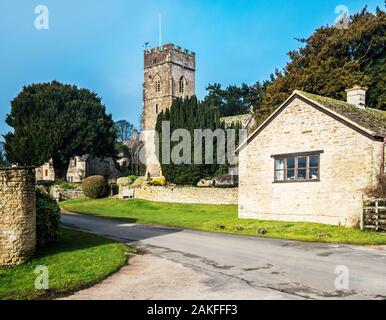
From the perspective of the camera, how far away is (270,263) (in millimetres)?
11805

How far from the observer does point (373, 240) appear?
15328 millimetres

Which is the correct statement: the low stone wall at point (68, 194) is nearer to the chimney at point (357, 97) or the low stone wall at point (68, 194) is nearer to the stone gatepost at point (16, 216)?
the chimney at point (357, 97)

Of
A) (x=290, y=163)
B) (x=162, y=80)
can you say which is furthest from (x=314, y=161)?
(x=162, y=80)

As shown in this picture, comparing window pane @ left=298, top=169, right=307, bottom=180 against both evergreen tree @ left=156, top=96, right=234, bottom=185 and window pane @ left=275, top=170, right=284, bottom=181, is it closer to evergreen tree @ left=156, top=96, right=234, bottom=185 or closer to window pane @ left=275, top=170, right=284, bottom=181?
window pane @ left=275, top=170, right=284, bottom=181

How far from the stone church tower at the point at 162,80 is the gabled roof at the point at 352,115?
137ft

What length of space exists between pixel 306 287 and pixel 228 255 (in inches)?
177

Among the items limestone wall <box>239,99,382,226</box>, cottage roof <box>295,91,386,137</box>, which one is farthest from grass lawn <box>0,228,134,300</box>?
cottage roof <box>295,91,386,137</box>

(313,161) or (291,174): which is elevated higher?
(313,161)

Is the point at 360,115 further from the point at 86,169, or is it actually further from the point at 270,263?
the point at 86,169

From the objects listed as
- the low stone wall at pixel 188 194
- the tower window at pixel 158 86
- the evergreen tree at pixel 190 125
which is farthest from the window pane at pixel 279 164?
the tower window at pixel 158 86

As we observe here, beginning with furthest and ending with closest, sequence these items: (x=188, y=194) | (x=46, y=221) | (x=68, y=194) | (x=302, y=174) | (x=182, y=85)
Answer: (x=182, y=85), (x=68, y=194), (x=188, y=194), (x=302, y=174), (x=46, y=221)

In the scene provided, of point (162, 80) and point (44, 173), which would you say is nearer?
point (162, 80)

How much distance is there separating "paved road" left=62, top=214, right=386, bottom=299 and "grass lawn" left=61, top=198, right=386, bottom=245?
1409mm

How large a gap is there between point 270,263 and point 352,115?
11.2 meters
